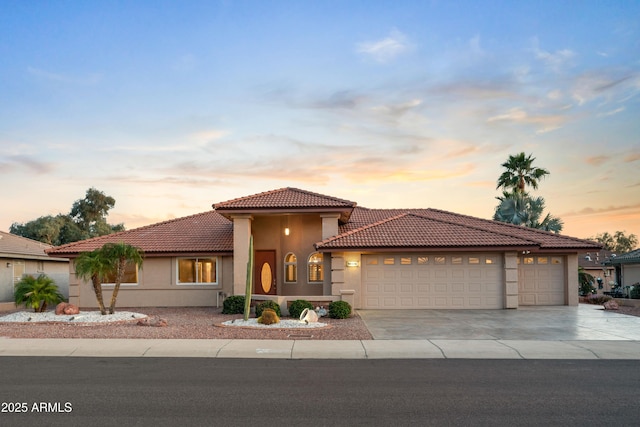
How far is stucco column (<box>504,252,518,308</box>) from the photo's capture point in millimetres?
24297

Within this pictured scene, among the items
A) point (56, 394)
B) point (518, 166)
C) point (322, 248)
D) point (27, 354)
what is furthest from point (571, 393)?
point (518, 166)

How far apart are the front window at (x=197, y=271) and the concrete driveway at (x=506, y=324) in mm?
7717

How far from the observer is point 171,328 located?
1806 cm

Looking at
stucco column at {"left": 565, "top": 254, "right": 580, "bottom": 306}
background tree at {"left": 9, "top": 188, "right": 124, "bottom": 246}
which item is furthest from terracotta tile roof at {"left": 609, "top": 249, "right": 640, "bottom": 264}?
background tree at {"left": 9, "top": 188, "right": 124, "bottom": 246}

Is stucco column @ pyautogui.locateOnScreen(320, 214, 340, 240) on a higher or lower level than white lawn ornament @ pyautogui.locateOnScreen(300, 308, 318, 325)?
higher

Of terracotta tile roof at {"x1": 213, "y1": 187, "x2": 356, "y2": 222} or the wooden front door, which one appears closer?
terracotta tile roof at {"x1": 213, "y1": 187, "x2": 356, "y2": 222}

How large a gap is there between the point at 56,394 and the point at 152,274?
17.7m

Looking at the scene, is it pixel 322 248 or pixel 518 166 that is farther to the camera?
pixel 518 166

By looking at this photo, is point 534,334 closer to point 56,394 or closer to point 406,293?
point 406,293

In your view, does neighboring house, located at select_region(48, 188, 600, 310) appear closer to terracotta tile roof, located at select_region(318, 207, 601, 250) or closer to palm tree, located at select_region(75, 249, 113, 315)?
terracotta tile roof, located at select_region(318, 207, 601, 250)

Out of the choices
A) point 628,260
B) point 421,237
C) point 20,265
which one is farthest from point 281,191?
point 628,260

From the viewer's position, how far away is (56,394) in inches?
372

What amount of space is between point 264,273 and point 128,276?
634 cm

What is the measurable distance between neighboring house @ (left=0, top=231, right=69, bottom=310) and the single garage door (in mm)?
16824
